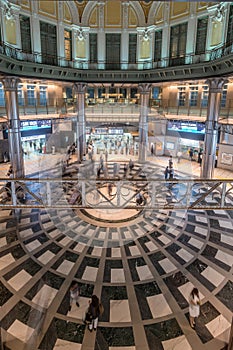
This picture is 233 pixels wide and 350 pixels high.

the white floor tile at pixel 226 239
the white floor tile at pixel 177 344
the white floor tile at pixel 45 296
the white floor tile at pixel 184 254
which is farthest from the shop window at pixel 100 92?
the white floor tile at pixel 177 344

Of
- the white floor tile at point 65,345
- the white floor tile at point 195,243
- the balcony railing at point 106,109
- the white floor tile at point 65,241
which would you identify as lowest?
the white floor tile at point 65,345

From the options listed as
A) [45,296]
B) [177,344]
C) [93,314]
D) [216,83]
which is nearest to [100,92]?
[216,83]

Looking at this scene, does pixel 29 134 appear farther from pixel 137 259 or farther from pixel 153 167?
pixel 137 259

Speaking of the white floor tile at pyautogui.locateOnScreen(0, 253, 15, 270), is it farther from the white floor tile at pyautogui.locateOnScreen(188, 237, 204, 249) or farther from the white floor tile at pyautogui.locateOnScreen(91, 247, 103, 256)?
the white floor tile at pyautogui.locateOnScreen(188, 237, 204, 249)

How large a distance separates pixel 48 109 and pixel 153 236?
15.0 m

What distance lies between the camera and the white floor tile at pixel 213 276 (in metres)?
7.14

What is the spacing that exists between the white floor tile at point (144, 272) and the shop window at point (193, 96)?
54.3ft

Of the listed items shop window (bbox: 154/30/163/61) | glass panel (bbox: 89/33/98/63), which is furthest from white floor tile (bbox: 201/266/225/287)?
glass panel (bbox: 89/33/98/63)

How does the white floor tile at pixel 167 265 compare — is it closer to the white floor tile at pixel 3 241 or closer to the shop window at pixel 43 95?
the white floor tile at pixel 3 241

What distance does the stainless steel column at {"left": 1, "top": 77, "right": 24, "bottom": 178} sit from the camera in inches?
532

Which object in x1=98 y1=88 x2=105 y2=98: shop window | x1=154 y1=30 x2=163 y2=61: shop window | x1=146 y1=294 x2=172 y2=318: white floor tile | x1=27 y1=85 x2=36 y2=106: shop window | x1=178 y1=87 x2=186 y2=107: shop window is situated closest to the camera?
x1=146 y1=294 x2=172 y2=318: white floor tile

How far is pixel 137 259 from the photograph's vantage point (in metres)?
8.23

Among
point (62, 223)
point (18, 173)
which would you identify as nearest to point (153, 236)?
point (62, 223)

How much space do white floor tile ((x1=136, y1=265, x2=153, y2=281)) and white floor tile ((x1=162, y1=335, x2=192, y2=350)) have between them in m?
2.02
